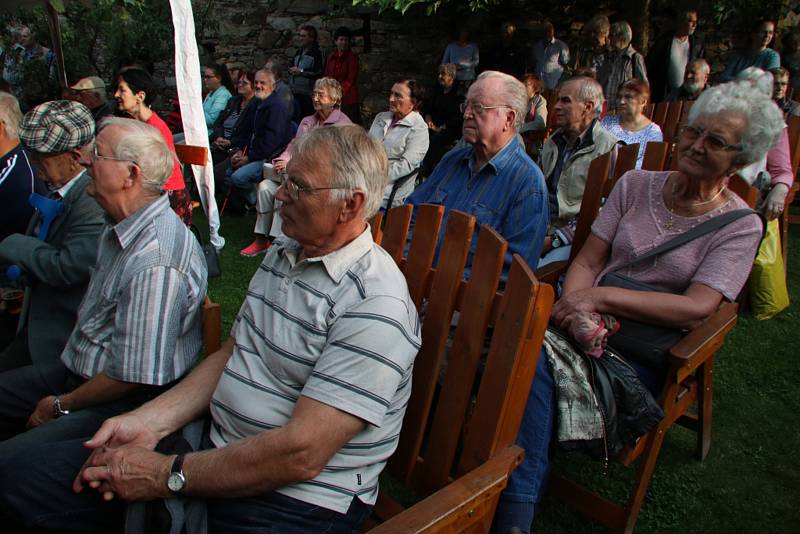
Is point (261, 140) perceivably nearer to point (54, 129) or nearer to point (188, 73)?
point (188, 73)

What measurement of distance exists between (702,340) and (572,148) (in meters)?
1.90

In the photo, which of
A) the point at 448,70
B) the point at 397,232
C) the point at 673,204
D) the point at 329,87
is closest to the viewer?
the point at 397,232

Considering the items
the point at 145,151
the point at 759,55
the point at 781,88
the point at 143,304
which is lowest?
the point at 143,304

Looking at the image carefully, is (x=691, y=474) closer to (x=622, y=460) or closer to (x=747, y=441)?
(x=747, y=441)

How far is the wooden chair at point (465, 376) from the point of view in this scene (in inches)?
52.1

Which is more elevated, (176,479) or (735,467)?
(176,479)

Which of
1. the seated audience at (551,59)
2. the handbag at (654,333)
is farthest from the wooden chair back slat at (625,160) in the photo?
the seated audience at (551,59)

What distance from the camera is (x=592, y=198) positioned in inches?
104

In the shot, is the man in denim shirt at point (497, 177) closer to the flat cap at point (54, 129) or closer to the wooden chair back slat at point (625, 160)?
the wooden chair back slat at point (625, 160)

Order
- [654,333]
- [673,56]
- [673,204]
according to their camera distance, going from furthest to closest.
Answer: [673,56]
[673,204]
[654,333]

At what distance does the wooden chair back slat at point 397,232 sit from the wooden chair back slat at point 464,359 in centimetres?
37

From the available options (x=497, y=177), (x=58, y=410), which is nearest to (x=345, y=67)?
(x=497, y=177)

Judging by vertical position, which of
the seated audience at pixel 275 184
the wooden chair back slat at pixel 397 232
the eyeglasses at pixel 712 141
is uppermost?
the eyeglasses at pixel 712 141

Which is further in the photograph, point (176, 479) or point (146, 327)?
point (146, 327)
